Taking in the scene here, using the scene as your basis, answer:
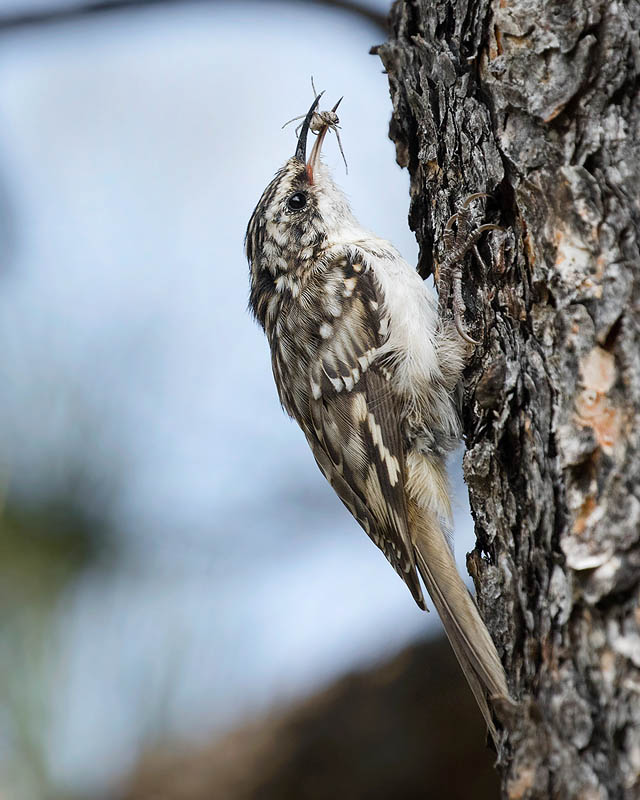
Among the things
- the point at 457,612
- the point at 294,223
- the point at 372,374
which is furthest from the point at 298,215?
the point at 457,612

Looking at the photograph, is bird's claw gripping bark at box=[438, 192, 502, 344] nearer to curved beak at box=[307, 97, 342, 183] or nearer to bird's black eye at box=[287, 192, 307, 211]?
bird's black eye at box=[287, 192, 307, 211]

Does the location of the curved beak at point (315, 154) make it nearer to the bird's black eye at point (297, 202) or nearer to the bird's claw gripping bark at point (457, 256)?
the bird's black eye at point (297, 202)

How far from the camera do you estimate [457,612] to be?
6.42ft

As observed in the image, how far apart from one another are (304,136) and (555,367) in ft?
6.20

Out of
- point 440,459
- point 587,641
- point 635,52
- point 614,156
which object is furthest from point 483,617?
point 635,52

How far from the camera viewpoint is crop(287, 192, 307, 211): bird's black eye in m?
3.03

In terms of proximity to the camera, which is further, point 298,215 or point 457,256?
point 298,215

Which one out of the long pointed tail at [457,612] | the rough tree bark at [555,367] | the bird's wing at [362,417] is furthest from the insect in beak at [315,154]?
the long pointed tail at [457,612]

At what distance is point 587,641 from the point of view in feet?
4.28

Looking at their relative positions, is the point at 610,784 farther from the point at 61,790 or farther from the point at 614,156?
the point at 61,790

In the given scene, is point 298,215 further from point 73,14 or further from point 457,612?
point 457,612

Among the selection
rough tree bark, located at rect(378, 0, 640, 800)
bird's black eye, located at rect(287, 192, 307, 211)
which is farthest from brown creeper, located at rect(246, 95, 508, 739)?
rough tree bark, located at rect(378, 0, 640, 800)

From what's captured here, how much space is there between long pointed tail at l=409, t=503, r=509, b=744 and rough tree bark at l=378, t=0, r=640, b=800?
0.27 feet

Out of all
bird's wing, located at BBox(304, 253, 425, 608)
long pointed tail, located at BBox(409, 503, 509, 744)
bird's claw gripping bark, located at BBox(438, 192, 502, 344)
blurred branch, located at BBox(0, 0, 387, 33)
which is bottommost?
long pointed tail, located at BBox(409, 503, 509, 744)
